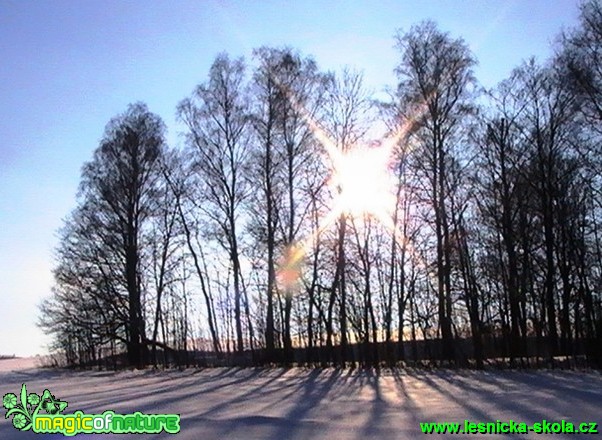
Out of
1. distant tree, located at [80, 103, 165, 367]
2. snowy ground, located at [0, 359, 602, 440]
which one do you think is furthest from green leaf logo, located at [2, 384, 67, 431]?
distant tree, located at [80, 103, 165, 367]

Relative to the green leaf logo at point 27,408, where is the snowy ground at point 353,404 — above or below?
below

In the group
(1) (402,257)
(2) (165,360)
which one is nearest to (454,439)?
(1) (402,257)

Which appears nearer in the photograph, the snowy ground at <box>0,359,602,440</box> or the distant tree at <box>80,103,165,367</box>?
the snowy ground at <box>0,359,602,440</box>

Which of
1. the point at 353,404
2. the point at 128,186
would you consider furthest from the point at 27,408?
the point at 128,186

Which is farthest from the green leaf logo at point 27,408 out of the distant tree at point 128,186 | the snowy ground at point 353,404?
the distant tree at point 128,186

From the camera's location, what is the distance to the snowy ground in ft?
25.7

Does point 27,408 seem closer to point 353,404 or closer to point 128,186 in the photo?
point 353,404

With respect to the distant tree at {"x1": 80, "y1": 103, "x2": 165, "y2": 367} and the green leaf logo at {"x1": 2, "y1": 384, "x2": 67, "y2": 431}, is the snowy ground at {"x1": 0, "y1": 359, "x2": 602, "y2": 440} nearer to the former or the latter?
the green leaf logo at {"x1": 2, "y1": 384, "x2": 67, "y2": 431}

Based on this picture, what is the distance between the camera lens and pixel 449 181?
2408 centimetres

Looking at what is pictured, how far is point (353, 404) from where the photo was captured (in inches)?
406

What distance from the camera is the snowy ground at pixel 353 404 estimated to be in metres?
7.83

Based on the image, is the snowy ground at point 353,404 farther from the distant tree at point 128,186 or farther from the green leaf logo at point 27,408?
the distant tree at point 128,186

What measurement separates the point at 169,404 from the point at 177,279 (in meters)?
21.9

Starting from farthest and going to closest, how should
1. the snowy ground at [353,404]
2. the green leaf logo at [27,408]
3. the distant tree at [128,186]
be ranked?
1. the distant tree at [128,186]
2. the green leaf logo at [27,408]
3. the snowy ground at [353,404]
